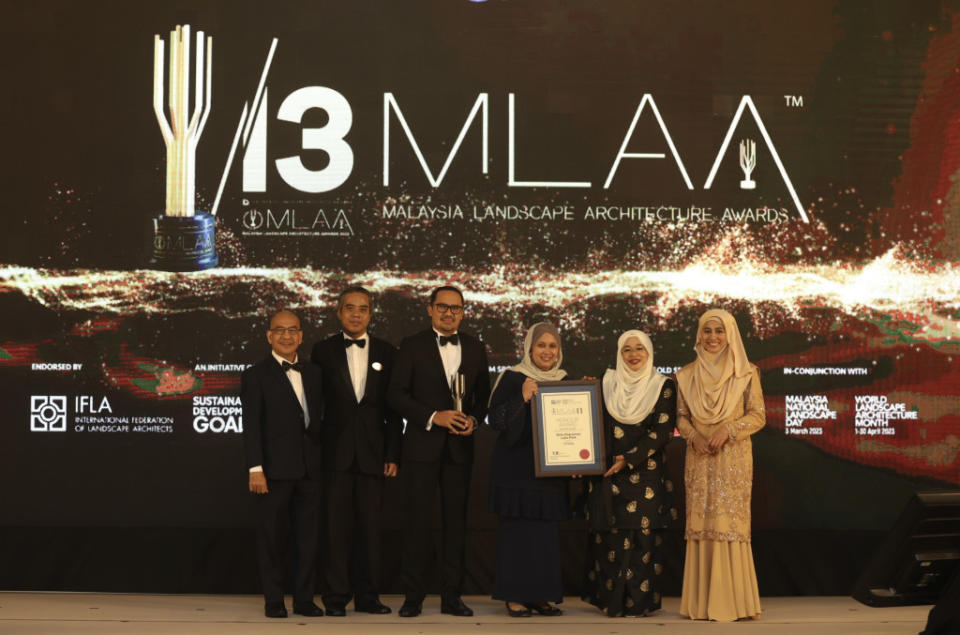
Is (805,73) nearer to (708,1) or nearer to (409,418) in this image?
(708,1)

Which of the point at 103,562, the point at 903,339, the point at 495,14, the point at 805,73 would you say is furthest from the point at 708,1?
the point at 103,562

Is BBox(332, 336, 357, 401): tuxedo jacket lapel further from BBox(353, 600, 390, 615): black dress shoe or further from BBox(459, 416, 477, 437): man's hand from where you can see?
BBox(353, 600, 390, 615): black dress shoe

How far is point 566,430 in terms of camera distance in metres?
4.81

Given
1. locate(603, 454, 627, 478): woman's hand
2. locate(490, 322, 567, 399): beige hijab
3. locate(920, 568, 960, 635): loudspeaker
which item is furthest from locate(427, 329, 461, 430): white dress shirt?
locate(920, 568, 960, 635): loudspeaker

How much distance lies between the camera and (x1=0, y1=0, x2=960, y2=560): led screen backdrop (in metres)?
5.69

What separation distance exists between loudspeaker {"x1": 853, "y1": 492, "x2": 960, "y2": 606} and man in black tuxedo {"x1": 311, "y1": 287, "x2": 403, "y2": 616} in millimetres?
2949

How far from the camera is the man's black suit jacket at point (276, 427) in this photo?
4.86 m

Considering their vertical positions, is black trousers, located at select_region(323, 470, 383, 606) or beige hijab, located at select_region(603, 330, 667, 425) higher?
beige hijab, located at select_region(603, 330, 667, 425)

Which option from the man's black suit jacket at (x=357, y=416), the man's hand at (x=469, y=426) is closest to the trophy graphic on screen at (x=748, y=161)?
the man's hand at (x=469, y=426)

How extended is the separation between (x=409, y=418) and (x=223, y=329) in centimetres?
139

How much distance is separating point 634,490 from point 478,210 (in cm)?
178

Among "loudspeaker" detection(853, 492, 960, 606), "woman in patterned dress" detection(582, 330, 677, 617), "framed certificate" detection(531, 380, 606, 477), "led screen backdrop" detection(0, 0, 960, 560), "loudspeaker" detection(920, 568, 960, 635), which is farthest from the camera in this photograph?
"led screen backdrop" detection(0, 0, 960, 560)

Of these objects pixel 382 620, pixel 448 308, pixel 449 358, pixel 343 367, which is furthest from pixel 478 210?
pixel 382 620

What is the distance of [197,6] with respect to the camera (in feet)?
19.0
